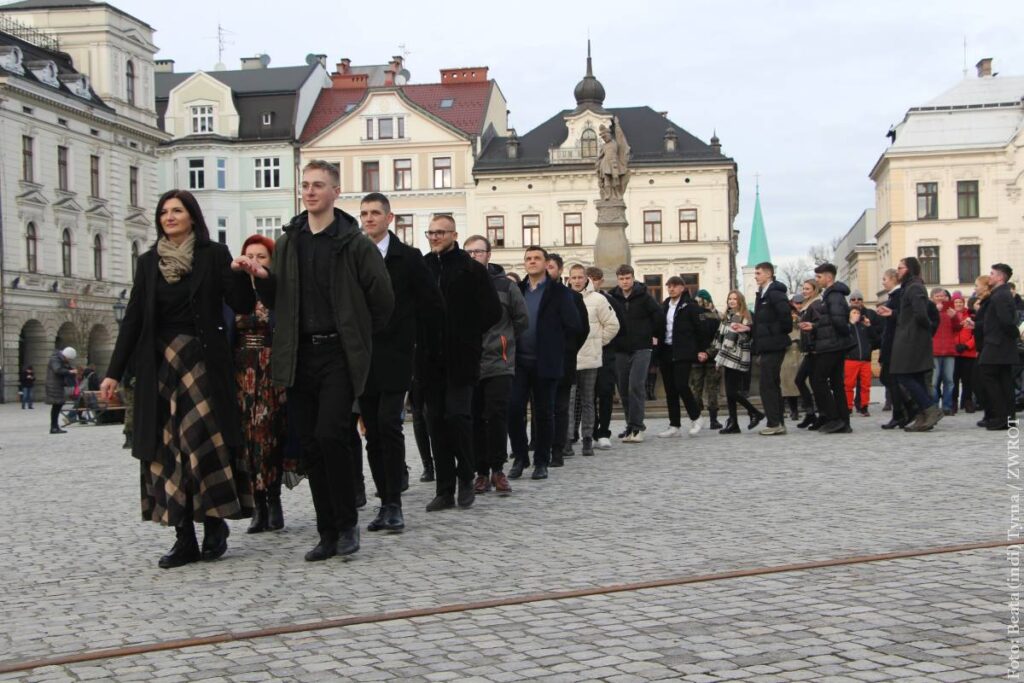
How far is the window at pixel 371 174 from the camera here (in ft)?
222

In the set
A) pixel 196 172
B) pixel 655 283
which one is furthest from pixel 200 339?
pixel 196 172

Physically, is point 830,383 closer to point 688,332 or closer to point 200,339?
point 688,332

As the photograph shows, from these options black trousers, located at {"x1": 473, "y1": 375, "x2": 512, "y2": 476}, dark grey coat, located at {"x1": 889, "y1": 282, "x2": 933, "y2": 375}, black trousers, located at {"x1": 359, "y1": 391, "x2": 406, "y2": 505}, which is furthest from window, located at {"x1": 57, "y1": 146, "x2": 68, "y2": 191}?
black trousers, located at {"x1": 359, "y1": 391, "x2": 406, "y2": 505}

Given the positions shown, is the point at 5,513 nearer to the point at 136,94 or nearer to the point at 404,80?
the point at 136,94

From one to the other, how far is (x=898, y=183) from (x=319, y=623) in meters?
67.8

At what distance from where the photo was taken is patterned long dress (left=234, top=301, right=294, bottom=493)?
816 centimetres

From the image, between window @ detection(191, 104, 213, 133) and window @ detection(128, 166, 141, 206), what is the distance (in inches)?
417

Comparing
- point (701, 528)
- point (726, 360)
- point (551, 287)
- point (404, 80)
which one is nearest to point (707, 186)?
point (404, 80)

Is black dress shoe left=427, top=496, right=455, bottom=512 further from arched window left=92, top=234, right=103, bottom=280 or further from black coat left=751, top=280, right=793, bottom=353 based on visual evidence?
arched window left=92, top=234, right=103, bottom=280

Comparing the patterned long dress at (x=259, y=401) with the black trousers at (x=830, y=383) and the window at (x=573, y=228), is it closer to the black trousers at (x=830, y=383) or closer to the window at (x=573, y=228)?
the black trousers at (x=830, y=383)

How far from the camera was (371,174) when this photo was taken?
6794cm

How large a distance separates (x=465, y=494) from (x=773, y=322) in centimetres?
688

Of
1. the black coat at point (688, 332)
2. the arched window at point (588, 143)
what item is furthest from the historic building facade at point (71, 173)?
the black coat at point (688, 332)

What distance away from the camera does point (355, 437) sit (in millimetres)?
7871
